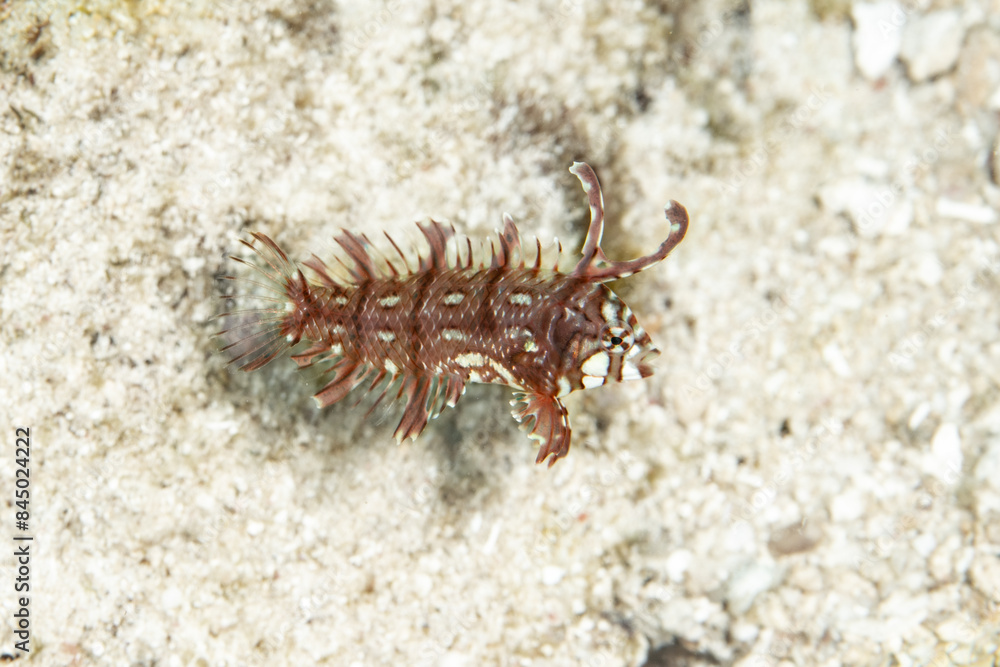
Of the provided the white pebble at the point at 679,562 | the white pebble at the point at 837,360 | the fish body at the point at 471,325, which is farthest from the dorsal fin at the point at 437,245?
the white pebble at the point at 837,360

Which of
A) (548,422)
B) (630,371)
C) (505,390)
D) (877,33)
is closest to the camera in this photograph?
(630,371)

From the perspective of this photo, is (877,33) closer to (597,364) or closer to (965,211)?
(965,211)

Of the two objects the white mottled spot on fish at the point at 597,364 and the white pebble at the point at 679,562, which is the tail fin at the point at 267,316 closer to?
the white mottled spot on fish at the point at 597,364

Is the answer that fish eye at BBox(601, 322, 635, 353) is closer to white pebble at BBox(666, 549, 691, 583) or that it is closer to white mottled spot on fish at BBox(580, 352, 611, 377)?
white mottled spot on fish at BBox(580, 352, 611, 377)

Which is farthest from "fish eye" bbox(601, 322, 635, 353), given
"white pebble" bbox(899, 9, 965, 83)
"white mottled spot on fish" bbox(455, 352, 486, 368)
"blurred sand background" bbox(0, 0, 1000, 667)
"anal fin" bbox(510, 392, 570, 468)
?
"white pebble" bbox(899, 9, 965, 83)

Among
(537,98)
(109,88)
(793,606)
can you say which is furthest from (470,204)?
(793,606)

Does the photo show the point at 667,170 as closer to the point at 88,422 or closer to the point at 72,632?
the point at 88,422

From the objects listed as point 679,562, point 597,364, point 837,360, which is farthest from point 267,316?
point 837,360
